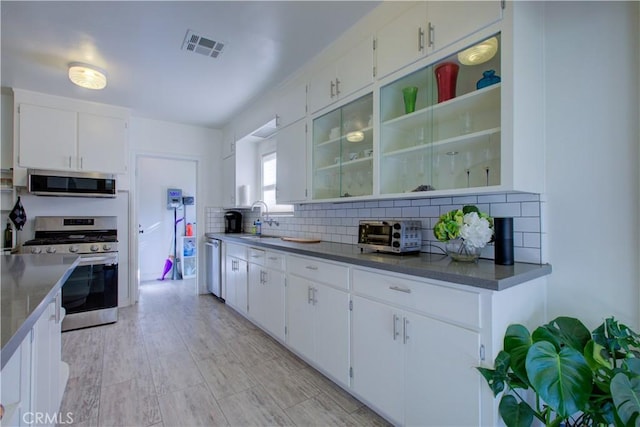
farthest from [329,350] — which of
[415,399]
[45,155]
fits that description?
[45,155]

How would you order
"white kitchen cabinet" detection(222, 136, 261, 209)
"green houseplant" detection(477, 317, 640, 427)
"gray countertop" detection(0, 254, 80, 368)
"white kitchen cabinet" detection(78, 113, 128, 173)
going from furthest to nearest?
1. "white kitchen cabinet" detection(222, 136, 261, 209)
2. "white kitchen cabinet" detection(78, 113, 128, 173)
3. "green houseplant" detection(477, 317, 640, 427)
4. "gray countertop" detection(0, 254, 80, 368)

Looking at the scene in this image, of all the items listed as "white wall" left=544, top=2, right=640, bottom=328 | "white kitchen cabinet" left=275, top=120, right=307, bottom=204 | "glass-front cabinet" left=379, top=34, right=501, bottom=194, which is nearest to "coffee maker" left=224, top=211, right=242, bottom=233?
"white kitchen cabinet" left=275, top=120, right=307, bottom=204

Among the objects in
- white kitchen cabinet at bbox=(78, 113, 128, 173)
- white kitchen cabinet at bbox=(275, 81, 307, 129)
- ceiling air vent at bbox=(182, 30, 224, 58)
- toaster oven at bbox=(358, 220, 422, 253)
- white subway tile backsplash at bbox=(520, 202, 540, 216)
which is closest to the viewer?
white subway tile backsplash at bbox=(520, 202, 540, 216)

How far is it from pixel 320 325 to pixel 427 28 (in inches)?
79.4

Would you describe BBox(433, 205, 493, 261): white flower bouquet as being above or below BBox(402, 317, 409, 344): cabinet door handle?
above

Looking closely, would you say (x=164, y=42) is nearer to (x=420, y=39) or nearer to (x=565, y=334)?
(x=420, y=39)

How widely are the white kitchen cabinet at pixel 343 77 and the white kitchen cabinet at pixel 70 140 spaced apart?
→ 105 inches

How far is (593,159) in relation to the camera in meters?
1.49

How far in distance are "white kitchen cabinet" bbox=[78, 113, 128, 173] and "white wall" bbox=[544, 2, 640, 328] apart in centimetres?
429

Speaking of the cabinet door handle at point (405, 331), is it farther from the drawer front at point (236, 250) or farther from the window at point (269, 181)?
the window at point (269, 181)

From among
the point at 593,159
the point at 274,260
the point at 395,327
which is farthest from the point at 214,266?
the point at 593,159

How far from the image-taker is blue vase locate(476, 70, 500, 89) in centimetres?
153

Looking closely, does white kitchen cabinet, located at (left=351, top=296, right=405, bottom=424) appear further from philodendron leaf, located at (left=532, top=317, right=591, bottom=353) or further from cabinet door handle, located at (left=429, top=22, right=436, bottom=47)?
cabinet door handle, located at (left=429, top=22, right=436, bottom=47)

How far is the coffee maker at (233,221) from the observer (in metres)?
4.63
